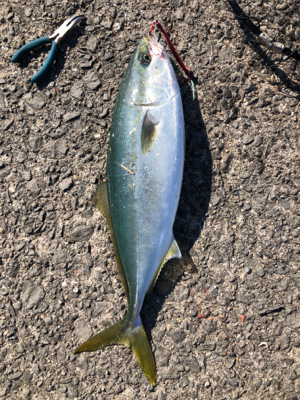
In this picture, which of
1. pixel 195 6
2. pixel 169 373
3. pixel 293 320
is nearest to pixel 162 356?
pixel 169 373

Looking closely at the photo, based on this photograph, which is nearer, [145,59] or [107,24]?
[145,59]

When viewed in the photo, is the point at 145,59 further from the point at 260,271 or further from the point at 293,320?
the point at 293,320

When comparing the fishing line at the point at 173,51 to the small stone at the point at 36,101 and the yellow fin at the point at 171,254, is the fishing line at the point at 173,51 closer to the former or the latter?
the small stone at the point at 36,101

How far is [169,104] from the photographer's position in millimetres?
2240

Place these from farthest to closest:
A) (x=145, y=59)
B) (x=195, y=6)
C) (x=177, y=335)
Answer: (x=195, y=6) < (x=177, y=335) < (x=145, y=59)

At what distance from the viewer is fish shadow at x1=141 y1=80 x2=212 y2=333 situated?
8.29ft

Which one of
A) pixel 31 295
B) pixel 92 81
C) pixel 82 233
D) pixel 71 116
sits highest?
pixel 92 81

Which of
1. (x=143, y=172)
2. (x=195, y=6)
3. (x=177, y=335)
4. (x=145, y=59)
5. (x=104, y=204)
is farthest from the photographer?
(x=195, y=6)

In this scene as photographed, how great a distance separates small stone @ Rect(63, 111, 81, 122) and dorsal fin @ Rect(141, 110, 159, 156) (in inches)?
30.0

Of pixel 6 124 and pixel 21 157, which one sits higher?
pixel 6 124

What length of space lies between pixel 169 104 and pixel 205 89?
53 cm

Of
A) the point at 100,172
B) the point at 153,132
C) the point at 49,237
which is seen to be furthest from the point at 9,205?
the point at 153,132

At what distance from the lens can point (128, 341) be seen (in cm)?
236

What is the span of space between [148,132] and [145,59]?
0.59 m
